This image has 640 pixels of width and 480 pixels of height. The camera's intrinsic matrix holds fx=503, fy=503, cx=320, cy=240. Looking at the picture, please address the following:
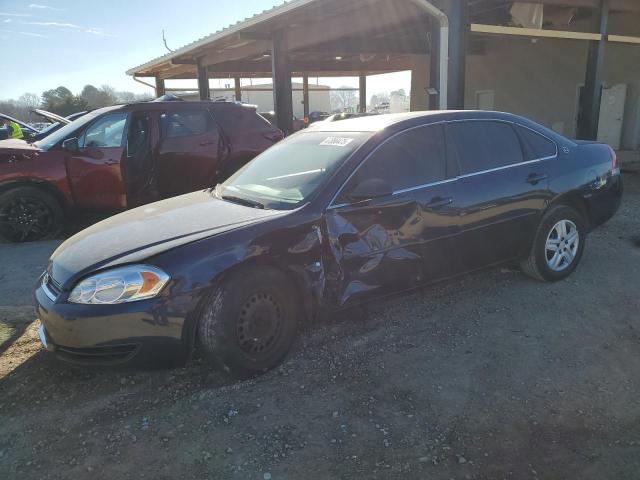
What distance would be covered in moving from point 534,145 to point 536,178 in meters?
0.32

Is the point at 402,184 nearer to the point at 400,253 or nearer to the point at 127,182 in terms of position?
the point at 400,253

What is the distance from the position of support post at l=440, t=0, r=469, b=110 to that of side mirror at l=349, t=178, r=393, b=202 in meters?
4.56

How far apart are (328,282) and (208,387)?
101 cm

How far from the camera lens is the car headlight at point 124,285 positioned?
2854 millimetres

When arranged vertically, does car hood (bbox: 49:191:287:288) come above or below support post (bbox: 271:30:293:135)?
below

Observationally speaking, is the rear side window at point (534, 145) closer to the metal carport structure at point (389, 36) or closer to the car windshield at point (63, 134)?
the metal carport structure at point (389, 36)

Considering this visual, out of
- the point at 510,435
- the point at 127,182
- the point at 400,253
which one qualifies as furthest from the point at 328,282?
the point at 127,182

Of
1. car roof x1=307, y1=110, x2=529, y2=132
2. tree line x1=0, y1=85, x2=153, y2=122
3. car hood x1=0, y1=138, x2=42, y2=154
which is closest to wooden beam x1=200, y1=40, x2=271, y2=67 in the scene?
car hood x1=0, y1=138, x2=42, y2=154

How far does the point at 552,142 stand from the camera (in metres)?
4.61

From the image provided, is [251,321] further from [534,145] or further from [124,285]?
[534,145]

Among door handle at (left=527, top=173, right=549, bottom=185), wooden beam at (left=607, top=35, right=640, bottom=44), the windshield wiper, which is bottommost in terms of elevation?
door handle at (left=527, top=173, right=549, bottom=185)

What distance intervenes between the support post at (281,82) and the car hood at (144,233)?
25.6ft

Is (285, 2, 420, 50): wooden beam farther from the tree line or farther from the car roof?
the tree line

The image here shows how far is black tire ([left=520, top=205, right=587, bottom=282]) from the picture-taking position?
4.48 metres
